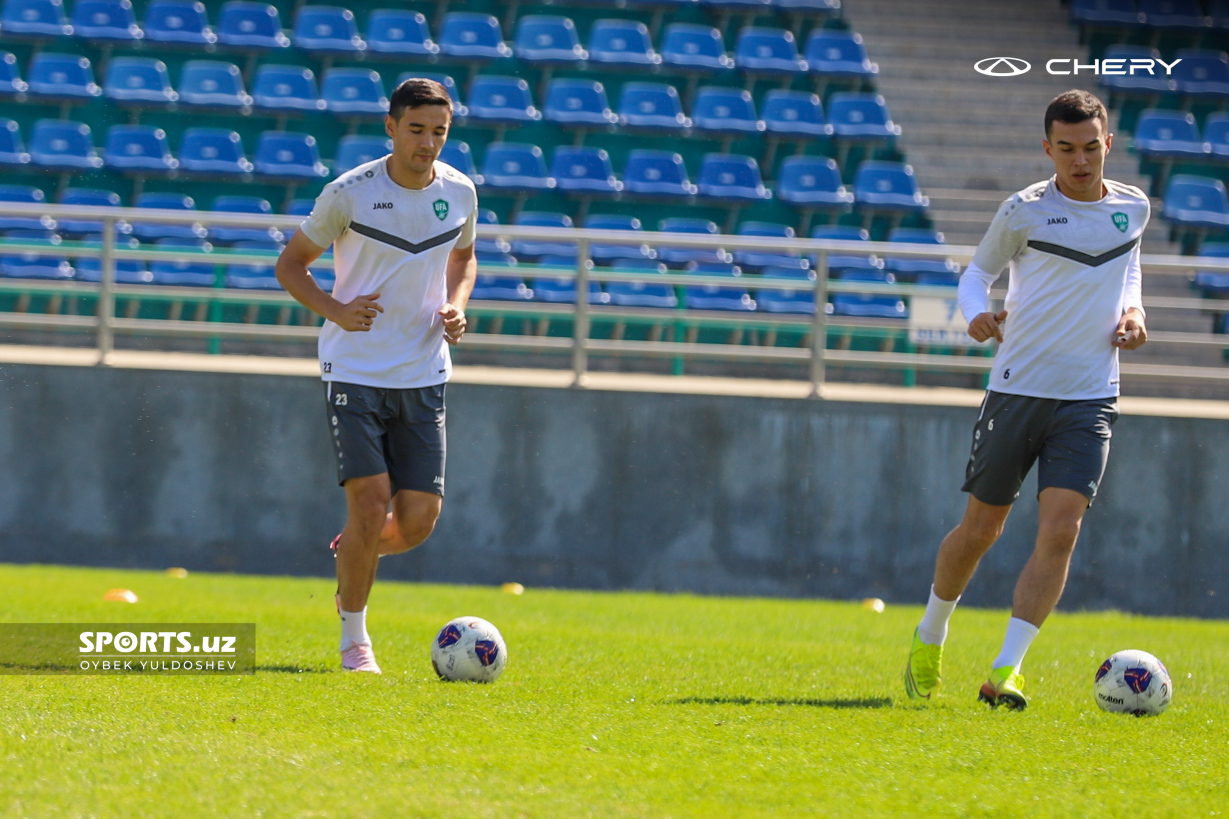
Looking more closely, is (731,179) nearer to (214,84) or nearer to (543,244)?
(543,244)

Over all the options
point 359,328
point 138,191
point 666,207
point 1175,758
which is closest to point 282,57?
point 138,191

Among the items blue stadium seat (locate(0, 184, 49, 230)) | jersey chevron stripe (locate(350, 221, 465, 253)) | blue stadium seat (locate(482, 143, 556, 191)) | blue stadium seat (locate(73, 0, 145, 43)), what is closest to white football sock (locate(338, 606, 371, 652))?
jersey chevron stripe (locate(350, 221, 465, 253))

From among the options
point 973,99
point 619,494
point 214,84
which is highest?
point 973,99

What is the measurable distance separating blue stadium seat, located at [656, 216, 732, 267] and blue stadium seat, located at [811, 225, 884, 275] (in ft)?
3.51

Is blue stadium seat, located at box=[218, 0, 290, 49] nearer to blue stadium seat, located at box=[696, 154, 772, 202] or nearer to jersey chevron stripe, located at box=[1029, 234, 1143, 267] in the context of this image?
blue stadium seat, located at box=[696, 154, 772, 202]

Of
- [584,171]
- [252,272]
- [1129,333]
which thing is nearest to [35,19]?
[252,272]

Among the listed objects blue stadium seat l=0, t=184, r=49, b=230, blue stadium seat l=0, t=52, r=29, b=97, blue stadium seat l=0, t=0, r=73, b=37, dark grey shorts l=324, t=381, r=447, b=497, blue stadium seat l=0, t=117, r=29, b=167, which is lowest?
dark grey shorts l=324, t=381, r=447, b=497

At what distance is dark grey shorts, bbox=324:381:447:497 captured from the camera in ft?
16.9

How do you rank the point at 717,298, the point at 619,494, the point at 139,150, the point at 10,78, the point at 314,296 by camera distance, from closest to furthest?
the point at 314,296, the point at 619,494, the point at 717,298, the point at 139,150, the point at 10,78

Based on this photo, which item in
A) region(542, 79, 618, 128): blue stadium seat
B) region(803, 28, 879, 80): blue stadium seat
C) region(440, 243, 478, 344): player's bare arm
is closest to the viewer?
region(440, 243, 478, 344): player's bare arm

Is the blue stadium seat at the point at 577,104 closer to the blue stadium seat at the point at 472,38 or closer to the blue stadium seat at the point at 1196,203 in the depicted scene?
the blue stadium seat at the point at 472,38

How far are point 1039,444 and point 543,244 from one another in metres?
9.34

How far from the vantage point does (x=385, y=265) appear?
5.23m

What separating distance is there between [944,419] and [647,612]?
2.84 metres
